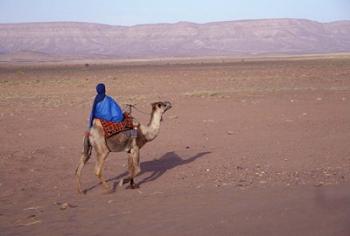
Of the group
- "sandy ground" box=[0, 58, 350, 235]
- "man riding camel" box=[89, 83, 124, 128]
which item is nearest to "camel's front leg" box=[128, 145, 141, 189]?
"sandy ground" box=[0, 58, 350, 235]

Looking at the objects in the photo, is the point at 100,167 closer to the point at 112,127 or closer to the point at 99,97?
the point at 112,127

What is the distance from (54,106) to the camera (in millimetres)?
24984

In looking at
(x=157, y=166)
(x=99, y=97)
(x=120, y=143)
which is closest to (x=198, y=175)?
(x=157, y=166)

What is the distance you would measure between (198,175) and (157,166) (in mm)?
1538

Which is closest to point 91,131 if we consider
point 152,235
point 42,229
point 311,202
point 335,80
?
point 42,229

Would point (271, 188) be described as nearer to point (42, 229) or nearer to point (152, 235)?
point (152, 235)

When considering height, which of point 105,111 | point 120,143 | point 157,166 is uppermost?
point 105,111

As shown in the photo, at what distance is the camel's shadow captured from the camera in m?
11.6

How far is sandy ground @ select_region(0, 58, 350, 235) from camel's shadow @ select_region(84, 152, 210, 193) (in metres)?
0.03

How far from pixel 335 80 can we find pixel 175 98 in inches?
540

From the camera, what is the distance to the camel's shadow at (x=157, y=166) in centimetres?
1157

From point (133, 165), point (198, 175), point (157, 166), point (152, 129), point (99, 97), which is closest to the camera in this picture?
point (99, 97)

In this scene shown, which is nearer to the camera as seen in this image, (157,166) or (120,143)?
(120,143)

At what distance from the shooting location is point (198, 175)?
449 inches
